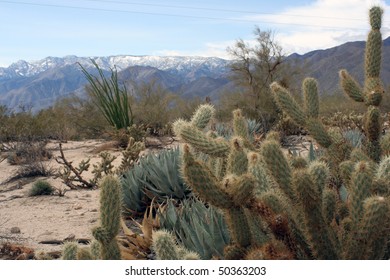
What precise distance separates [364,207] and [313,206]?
23 cm

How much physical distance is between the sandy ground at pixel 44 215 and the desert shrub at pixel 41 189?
0.37 feet

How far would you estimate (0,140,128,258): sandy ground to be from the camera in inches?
185

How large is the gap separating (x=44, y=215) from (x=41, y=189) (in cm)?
112

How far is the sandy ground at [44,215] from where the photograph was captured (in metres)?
4.69

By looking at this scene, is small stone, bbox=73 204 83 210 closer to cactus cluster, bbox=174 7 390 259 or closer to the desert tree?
cactus cluster, bbox=174 7 390 259

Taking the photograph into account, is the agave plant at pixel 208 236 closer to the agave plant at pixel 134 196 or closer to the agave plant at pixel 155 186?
the agave plant at pixel 155 186

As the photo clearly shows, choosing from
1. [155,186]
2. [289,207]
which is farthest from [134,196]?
[289,207]

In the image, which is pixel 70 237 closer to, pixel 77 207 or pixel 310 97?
pixel 77 207

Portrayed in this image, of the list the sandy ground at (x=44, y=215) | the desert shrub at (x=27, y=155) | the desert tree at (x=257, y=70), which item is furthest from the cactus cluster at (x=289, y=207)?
the desert tree at (x=257, y=70)

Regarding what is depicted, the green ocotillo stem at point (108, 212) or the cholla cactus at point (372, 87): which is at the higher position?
the cholla cactus at point (372, 87)

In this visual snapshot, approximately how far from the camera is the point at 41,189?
6.66 metres

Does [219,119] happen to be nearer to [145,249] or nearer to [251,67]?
[251,67]

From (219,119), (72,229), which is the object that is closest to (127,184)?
(72,229)

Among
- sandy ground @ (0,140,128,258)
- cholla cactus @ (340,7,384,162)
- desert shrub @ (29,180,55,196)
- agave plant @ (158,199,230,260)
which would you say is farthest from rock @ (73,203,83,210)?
cholla cactus @ (340,7,384,162)
